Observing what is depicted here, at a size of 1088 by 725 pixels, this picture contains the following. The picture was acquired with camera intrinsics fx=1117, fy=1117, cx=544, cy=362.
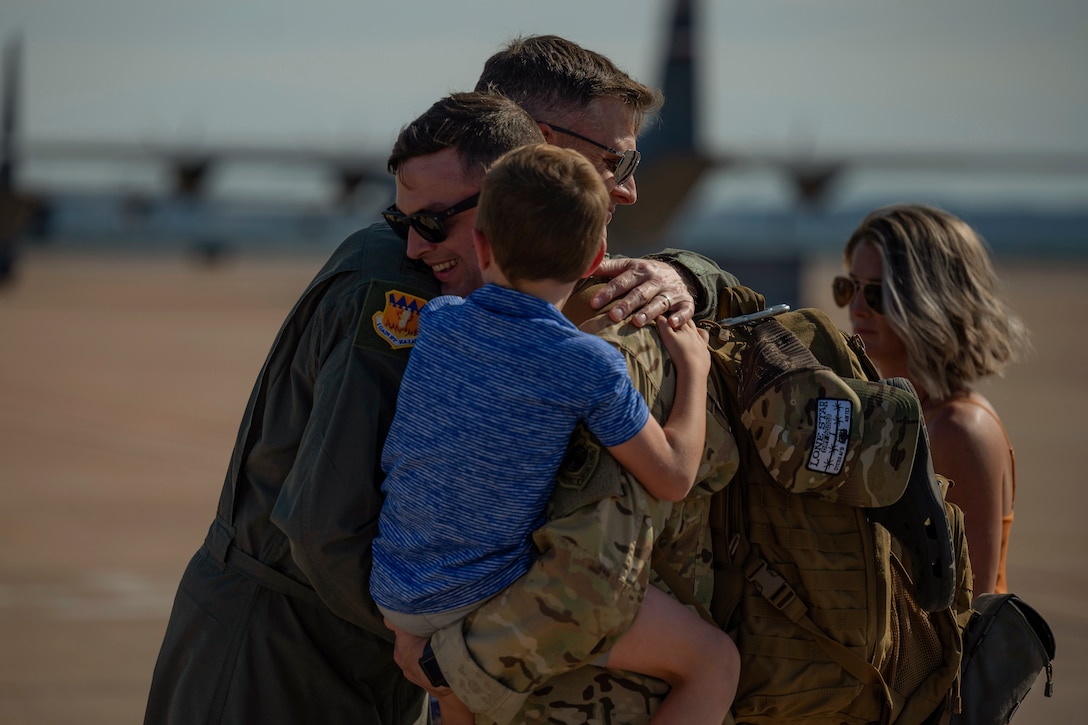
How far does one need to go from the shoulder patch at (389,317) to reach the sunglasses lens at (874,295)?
5.15 feet

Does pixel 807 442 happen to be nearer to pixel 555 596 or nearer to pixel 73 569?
pixel 555 596

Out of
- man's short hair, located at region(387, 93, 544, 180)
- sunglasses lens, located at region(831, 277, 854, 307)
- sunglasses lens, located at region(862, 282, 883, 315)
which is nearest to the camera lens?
man's short hair, located at region(387, 93, 544, 180)

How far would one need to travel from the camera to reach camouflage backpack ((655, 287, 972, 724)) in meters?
1.93

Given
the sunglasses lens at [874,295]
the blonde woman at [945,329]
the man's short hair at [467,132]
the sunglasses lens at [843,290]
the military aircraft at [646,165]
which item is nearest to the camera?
the man's short hair at [467,132]

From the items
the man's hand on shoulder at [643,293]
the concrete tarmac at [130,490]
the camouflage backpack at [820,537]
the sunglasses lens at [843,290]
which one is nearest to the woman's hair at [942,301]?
the sunglasses lens at [843,290]

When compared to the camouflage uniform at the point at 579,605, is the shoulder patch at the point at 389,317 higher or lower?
higher

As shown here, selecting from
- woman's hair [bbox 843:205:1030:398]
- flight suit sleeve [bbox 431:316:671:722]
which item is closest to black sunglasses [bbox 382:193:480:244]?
flight suit sleeve [bbox 431:316:671:722]

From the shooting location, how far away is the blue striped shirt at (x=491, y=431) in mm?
1799

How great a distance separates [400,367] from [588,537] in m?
0.51

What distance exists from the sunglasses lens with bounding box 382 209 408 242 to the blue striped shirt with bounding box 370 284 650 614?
29 centimetres

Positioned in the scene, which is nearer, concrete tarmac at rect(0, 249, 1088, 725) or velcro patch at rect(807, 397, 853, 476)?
velcro patch at rect(807, 397, 853, 476)

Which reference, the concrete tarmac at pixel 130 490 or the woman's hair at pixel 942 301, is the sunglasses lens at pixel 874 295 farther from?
the concrete tarmac at pixel 130 490

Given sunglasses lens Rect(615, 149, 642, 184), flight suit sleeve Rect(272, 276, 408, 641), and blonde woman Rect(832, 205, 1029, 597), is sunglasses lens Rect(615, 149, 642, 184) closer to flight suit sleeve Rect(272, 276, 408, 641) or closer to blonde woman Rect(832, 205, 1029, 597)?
flight suit sleeve Rect(272, 276, 408, 641)

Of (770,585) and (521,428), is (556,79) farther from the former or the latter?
(770,585)
